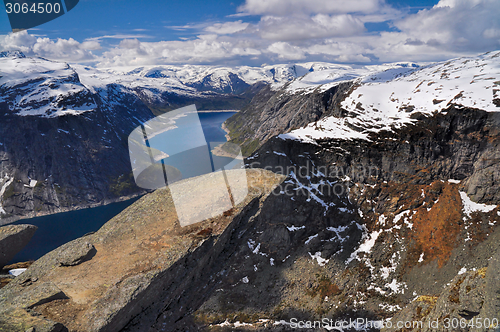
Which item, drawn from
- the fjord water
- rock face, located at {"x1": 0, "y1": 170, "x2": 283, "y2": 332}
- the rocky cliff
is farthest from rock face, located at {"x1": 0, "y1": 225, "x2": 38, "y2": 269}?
the fjord water

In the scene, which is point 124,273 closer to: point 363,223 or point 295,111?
point 363,223

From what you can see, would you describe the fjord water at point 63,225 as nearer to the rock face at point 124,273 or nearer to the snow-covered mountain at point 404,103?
the snow-covered mountain at point 404,103

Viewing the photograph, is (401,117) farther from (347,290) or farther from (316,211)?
(347,290)

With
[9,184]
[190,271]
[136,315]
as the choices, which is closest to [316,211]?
[190,271]

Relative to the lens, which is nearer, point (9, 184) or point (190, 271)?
point (190, 271)

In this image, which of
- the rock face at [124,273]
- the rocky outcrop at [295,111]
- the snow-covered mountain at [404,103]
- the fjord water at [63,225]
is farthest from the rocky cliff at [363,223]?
the rocky outcrop at [295,111]

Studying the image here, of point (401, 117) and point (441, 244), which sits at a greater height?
point (401, 117)

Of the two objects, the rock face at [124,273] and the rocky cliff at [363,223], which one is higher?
the rock face at [124,273]

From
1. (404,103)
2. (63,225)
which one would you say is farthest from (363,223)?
(63,225)
